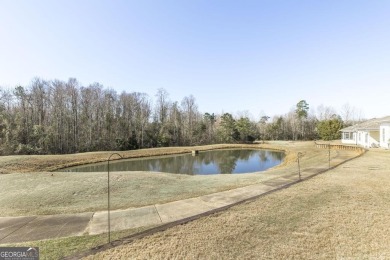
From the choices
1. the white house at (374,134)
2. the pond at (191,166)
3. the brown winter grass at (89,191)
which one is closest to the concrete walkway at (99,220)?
the brown winter grass at (89,191)

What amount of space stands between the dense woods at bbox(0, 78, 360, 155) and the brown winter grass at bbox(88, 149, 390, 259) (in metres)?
33.5

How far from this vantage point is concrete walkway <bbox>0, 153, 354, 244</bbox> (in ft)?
19.3

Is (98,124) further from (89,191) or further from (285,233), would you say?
(285,233)

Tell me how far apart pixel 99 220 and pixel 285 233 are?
553 centimetres

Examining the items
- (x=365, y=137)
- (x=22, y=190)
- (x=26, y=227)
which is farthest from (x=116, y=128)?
(x=365, y=137)

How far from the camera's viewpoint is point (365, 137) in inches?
1139

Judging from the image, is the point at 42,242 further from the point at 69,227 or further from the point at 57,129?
the point at 57,129

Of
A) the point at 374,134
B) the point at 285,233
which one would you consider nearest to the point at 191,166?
the point at 285,233

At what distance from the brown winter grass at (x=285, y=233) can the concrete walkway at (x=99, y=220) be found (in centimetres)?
95

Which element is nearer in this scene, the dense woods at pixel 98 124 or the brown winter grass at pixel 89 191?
the brown winter grass at pixel 89 191

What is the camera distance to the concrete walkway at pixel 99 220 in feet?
19.3

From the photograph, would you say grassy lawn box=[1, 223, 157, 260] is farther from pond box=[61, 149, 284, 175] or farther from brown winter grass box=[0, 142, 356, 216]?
pond box=[61, 149, 284, 175]

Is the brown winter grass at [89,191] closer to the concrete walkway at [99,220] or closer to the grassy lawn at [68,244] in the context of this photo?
the concrete walkway at [99,220]

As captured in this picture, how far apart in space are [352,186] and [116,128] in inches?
1683
